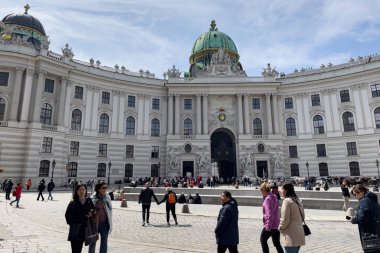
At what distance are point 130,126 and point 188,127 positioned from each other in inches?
425

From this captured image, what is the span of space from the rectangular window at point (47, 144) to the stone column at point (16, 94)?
4.87 meters

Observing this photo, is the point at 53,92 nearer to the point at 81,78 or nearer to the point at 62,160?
the point at 81,78

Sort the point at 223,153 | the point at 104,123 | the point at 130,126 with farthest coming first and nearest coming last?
the point at 223,153
the point at 130,126
the point at 104,123

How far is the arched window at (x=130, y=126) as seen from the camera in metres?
48.4

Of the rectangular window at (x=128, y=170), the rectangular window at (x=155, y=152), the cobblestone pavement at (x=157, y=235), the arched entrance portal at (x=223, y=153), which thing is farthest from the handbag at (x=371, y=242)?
the rectangular window at (x=155, y=152)

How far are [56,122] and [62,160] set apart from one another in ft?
19.7

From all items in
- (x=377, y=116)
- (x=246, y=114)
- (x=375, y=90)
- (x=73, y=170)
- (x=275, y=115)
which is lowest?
(x=73, y=170)

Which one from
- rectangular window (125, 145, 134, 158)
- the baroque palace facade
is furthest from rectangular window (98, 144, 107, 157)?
rectangular window (125, 145, 134, 158)

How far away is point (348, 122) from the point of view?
46.2 meters

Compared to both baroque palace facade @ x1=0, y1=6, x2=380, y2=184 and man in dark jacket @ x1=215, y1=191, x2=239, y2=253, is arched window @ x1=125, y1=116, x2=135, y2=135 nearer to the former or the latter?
baroque palace facade @ x1=0, y1=6, x2=380, y2=184

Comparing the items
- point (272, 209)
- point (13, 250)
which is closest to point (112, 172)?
point (13, 250)

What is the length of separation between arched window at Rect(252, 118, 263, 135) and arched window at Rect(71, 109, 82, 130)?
31046mm

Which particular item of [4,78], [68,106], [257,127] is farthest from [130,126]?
[257,127]

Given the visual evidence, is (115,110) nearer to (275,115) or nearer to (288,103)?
(275,115)
